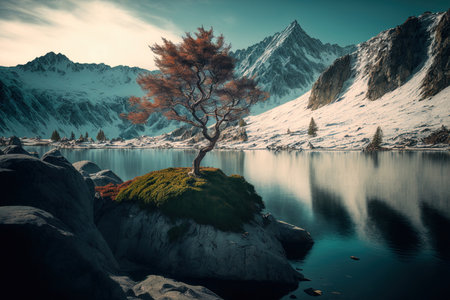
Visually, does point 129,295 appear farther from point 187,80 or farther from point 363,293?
point 187,80

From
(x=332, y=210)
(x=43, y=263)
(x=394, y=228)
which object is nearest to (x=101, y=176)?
(x=43, y=263)

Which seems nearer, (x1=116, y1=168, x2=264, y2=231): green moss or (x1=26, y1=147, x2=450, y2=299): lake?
(x1=26, y1=147, x2=450, y2=299): lake

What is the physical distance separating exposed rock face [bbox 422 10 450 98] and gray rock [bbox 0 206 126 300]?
506 feet

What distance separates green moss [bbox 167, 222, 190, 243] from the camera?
13.7 meters

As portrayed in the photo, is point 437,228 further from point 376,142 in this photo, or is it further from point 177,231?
point 376,142

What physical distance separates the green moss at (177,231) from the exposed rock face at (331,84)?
184m

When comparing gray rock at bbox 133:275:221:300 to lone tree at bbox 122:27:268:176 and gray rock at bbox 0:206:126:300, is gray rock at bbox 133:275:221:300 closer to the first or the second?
gray rock at bbox 0:206:126:300

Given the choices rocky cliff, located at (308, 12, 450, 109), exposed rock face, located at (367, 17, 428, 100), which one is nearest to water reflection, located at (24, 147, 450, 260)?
rocky cliff, located at (308, 12, 450, 109)

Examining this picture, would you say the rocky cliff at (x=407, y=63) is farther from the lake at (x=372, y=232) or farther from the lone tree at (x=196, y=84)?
the lone tree at (x=196, y=84)

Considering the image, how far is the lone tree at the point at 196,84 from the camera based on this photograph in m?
17.8

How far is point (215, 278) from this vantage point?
1259 cm

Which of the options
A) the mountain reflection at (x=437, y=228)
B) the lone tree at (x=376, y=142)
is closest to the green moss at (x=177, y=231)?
the mountain reflection at (x=437, y=228)

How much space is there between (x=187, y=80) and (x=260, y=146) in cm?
11941

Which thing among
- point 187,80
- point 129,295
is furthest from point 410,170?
point 129,295
